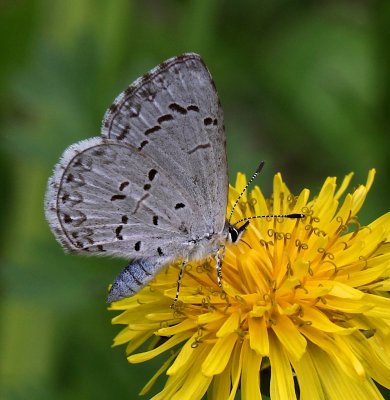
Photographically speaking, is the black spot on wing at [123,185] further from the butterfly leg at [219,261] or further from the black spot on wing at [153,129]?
the butterfly leg at [219,261]

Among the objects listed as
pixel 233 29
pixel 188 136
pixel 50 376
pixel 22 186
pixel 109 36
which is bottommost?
pixel 50 376

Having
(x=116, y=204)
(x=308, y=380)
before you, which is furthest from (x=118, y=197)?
(x=308, y=380)

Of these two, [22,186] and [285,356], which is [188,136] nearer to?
[285,356]

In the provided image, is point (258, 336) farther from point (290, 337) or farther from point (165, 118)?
point (165, 118)

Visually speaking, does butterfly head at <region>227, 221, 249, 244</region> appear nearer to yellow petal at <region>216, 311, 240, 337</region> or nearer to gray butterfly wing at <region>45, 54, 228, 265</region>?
gray butterfly wing at <region>45, 54, 228, 265</region>

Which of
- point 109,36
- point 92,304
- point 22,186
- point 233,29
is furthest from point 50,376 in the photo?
point 233,29

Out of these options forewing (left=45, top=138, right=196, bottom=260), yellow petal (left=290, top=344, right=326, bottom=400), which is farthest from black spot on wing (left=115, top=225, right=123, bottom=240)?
yellow petal (left=290, top=344, right=326, bottom=400)
